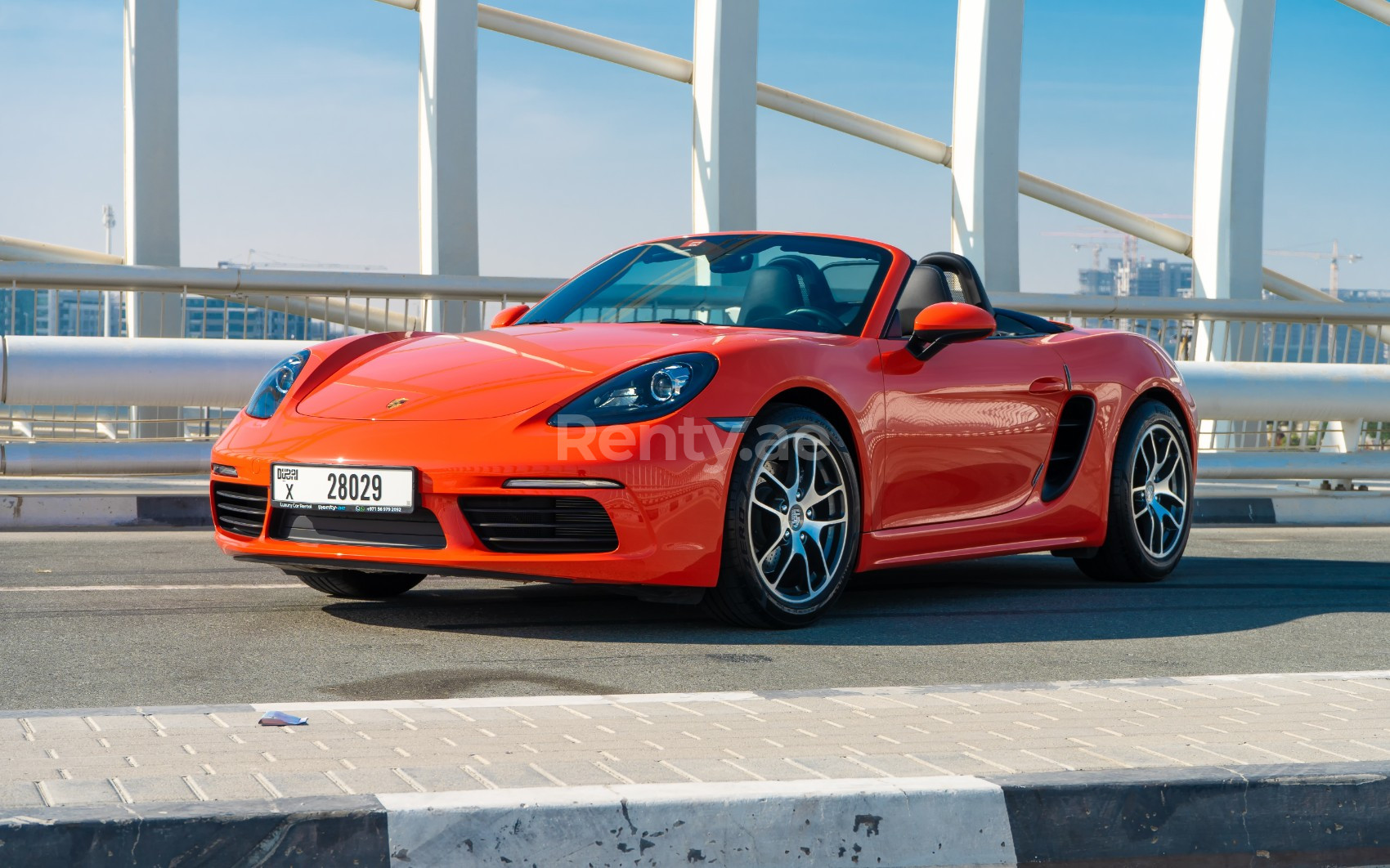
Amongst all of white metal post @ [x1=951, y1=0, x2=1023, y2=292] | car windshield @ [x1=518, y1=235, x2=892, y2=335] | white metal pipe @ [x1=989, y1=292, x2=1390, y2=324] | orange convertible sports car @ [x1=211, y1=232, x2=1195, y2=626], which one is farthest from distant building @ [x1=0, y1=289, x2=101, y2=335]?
white metal post @ [x1=951, y1=0, x2=1023, y2=292]

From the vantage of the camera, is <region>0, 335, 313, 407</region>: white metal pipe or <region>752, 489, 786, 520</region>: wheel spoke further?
<region>0, 335, 313, 407</region>: white metal pipe

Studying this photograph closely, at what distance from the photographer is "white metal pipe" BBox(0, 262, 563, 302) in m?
9.58

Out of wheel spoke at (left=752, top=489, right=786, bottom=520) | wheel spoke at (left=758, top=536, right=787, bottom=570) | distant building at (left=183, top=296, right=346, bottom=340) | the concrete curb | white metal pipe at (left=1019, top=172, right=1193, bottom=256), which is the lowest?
the concrete curb

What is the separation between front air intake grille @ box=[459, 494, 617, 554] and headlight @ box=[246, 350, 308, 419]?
3.24 feet

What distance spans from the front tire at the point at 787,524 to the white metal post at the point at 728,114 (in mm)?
8142

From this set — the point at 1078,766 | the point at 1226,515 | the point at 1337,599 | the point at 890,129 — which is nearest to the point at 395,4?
the point at 890,129

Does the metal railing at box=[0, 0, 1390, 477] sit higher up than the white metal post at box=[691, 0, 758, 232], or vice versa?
the white metal post at box=[691, 0, 758, 232]

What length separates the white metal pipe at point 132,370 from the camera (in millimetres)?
7918

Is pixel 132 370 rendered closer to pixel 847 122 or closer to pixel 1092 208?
pixel 847 122

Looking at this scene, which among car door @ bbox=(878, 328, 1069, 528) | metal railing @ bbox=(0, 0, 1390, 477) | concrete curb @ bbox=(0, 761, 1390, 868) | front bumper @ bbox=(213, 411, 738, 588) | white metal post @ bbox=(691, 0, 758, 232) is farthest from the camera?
white metal post @ bbox=(691, 0, 758, 232)

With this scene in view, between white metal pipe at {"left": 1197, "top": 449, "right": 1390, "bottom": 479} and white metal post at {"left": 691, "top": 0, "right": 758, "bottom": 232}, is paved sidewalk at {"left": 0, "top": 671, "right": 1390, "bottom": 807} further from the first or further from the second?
white metal post at {"left": 691, "top": 0, "right": 758, "bottom": 232}

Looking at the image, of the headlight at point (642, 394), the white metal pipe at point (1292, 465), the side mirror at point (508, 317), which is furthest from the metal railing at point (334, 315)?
the headlight at point (642, 394)

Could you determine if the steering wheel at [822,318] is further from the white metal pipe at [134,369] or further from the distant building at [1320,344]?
the distant building at [1320,344]

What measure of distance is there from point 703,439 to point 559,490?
45 cm
